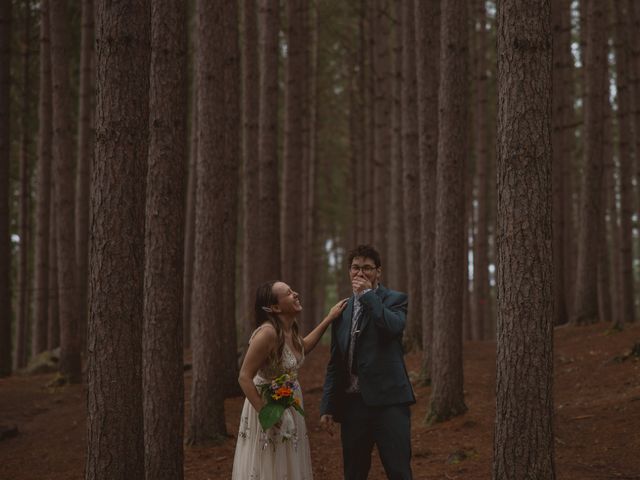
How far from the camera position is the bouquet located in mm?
4707

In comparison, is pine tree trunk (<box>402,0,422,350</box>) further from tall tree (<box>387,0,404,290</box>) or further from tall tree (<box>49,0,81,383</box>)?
tall tree (<box>49,0,81,383</box>)

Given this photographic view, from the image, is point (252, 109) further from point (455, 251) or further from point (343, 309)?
point (343, 309)

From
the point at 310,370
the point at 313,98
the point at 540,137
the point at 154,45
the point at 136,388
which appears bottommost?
the point at 310,370

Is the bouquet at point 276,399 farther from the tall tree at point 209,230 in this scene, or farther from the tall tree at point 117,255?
the tall tree at point 209,230

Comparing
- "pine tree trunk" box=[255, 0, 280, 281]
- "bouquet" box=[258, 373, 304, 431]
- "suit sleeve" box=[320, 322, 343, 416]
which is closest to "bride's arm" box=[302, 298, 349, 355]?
"suit sleeve" box=[320, 322, 343, 416]

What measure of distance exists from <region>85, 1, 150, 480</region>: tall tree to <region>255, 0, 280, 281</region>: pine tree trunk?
6.38 meters

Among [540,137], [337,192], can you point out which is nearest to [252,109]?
[540,137]

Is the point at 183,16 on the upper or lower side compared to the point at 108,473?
upper

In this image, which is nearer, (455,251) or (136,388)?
(136,388)

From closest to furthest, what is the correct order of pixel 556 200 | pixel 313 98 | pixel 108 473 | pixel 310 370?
pixel 108 473 → pixel 310 370 → pixel 556 200 → pixel 313 98

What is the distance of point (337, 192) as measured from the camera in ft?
96.2

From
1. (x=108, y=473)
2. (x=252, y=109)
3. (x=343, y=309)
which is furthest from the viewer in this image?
(x=252, y=109)

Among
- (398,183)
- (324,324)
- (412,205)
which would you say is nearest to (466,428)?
(324,324)

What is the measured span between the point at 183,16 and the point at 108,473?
4238mm
